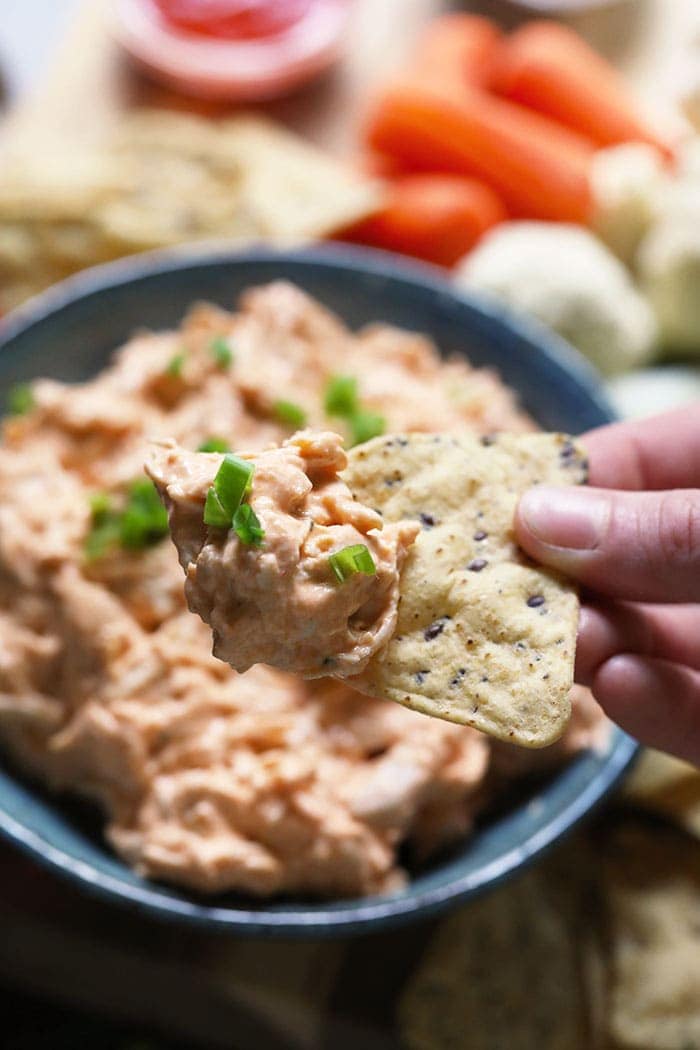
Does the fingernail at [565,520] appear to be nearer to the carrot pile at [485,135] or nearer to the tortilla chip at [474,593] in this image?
the tortilla chip at [474,593]

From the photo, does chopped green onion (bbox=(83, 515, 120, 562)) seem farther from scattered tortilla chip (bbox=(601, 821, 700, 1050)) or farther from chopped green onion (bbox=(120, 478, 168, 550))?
scattered tortilla chip (bbox=(601, 821, 700, 1050))

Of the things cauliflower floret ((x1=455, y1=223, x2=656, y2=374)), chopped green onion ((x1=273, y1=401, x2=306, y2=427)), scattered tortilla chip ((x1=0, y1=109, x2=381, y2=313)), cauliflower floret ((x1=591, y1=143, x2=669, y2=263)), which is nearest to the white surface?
scattered tortilla chip ((x1=0, y1=109, x2=381, y2=313))

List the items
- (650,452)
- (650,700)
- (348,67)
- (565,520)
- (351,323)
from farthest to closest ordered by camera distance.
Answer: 1. (348,67)
2. (351,323)
3. (650,452)
4. (650,700)
5. (565,520)

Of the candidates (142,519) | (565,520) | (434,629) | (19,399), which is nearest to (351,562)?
(434,629)

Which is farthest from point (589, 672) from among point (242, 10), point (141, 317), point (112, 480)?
point (242, 10)

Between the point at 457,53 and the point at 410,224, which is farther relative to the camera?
the point at 457,53

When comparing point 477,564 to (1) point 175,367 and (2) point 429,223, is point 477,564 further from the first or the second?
(2) point 429,223

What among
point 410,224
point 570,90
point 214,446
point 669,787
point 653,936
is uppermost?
point 570,90

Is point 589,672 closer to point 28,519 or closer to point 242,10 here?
point 28,519
